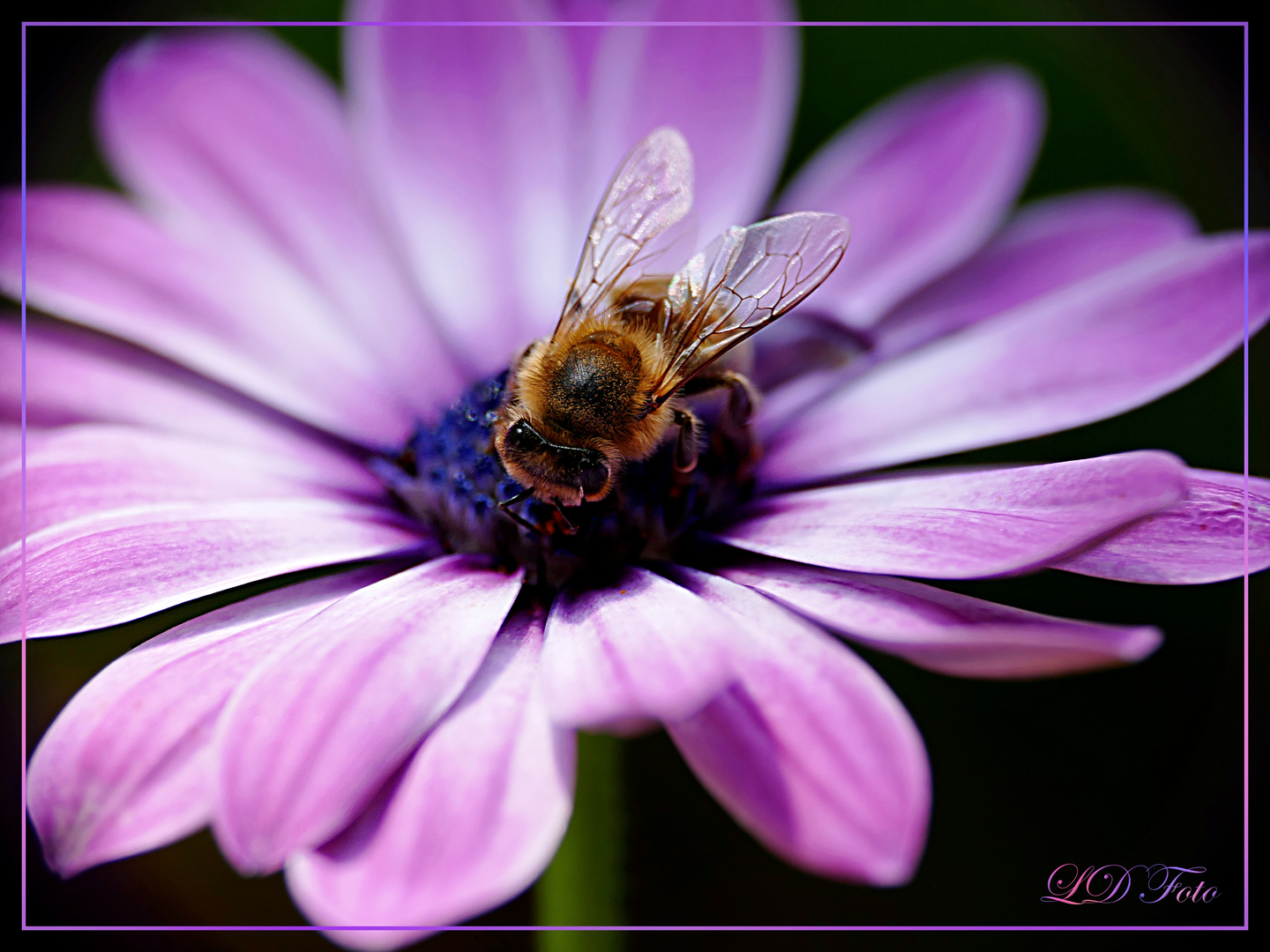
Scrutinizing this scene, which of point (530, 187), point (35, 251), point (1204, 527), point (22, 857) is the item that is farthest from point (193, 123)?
point (1204, 527)

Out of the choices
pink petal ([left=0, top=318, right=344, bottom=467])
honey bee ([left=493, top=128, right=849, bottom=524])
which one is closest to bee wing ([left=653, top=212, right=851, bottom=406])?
honey bee ([left=493, top=128, right=849, bottom=524])

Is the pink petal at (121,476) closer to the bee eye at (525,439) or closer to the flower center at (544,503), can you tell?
the flower center at (544,503)

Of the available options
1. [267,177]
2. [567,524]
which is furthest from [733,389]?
[267,177]

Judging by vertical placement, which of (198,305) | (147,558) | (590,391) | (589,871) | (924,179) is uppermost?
(924,179)

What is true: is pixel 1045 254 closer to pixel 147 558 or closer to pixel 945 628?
pixel 945 628

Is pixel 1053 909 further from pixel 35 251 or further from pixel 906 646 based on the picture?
pixel 35 251

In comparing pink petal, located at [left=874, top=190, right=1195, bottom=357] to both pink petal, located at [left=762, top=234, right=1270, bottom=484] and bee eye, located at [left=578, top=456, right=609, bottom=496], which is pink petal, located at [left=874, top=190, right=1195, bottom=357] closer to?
pink petal, located at [left=762, top=234, right=1270, bottom=484]
